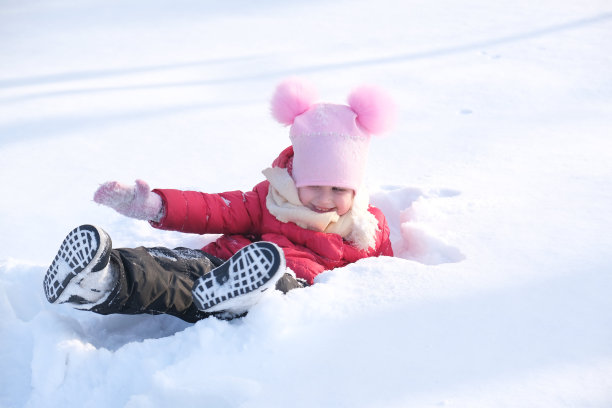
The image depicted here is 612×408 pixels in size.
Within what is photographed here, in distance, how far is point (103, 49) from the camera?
3973mm

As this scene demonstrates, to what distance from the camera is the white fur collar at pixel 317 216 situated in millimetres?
1708

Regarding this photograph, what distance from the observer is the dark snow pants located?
1.27 m

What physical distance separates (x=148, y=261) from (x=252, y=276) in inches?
10.9

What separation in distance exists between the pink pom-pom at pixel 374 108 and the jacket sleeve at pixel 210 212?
43 centimetres

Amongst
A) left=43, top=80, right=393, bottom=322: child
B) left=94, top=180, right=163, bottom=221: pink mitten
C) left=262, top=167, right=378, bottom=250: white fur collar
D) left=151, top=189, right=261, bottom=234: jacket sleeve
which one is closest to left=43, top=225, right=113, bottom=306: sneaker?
left=43, top=80, right=393, bottom=322: child

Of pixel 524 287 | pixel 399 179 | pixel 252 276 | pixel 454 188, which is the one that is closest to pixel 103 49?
pixel 399 179

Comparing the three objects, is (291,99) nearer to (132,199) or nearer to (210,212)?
(210,212)

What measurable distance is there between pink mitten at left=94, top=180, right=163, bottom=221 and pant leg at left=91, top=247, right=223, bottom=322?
162 millimetres

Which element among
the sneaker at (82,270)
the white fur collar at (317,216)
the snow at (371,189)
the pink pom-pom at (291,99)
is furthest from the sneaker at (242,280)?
the pink pom-pom at (291,99)

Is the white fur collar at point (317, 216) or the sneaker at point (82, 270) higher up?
the sneaker at point (82, 270)

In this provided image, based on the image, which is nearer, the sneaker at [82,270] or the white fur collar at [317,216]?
the sneaker at [82,270]

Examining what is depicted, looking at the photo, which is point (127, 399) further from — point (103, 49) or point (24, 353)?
point (103, 49)

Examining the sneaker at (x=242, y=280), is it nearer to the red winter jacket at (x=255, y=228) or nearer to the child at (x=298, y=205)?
the child at (x=298, y=205)

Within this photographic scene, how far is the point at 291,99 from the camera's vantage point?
1.76m
